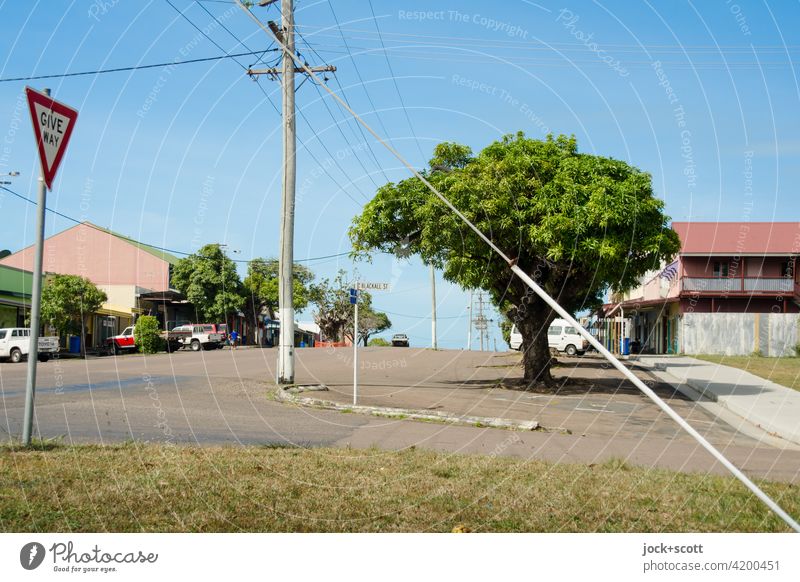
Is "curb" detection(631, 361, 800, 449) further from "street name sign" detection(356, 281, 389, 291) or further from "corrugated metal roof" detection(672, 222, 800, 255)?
"corrugated metal roof" detection(672, 222, 800, 255)

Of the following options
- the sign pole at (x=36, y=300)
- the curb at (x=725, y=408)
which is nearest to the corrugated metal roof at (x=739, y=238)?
the curb at (x=725, y=408)

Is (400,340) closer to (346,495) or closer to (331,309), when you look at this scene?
(331,309)

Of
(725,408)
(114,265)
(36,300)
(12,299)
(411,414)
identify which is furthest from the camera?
(114,265)

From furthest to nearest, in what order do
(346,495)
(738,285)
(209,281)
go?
(209,281) < (738,285) < (346,495)

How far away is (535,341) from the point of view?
22.7 meters

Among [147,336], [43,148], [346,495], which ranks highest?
[43,148]

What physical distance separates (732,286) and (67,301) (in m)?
37.9

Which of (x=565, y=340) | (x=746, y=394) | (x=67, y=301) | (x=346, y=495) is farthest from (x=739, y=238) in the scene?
(x=346, y=495)

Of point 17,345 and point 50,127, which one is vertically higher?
point 50,127

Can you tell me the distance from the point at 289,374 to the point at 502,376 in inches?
403

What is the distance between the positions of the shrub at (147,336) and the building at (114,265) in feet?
32.7

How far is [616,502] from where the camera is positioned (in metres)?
5.86
